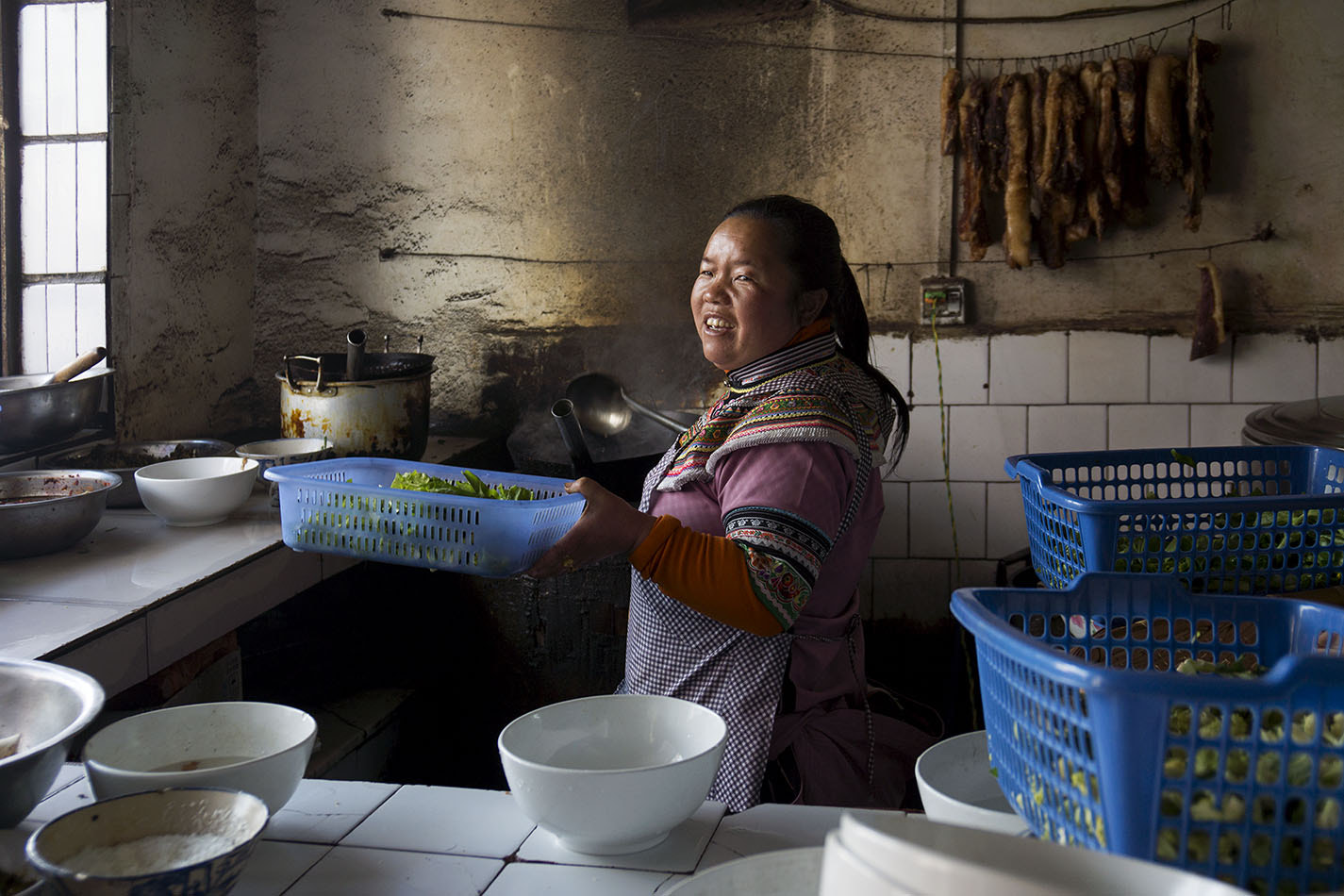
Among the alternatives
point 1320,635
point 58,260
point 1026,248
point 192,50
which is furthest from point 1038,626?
point 192,50

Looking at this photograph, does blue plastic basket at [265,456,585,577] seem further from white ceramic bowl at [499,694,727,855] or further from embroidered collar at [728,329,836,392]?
white ceramic bowl at [499,694,727,855]

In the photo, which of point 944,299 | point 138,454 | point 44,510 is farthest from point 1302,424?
point 138,454

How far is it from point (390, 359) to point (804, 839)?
2.85 m

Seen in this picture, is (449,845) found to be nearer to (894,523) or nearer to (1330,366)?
(894,523)

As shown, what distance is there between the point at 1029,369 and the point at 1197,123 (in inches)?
39.7

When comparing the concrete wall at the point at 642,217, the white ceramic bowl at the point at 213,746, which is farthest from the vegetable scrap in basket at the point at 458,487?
the concrete wall at the point at 642,217

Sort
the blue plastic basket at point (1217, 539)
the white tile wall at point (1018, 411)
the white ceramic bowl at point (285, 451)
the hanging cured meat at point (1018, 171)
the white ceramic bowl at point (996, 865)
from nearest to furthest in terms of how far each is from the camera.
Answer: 1. the white ceramic bowl at point (996, 865)
2. the blue plastic basket at point (1217, 539)
3. the white ceramic bowl at point (285, 451)
4. the hanging cured meat at point (1018, 171)
5. the white tile wall at point (1018, 411)

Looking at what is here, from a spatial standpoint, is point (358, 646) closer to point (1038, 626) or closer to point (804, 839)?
point (804, 839)

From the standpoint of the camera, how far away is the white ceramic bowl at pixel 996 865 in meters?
0.72

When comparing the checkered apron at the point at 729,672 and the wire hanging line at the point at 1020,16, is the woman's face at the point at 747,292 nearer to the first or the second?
the checkered apron at the point at 729,672

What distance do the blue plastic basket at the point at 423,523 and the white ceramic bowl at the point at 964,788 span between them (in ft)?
2.76

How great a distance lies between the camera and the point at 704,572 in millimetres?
1938

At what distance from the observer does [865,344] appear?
95.0 inches

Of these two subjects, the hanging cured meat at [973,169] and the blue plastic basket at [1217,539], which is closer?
the blue plastic basket at [1217,539]
